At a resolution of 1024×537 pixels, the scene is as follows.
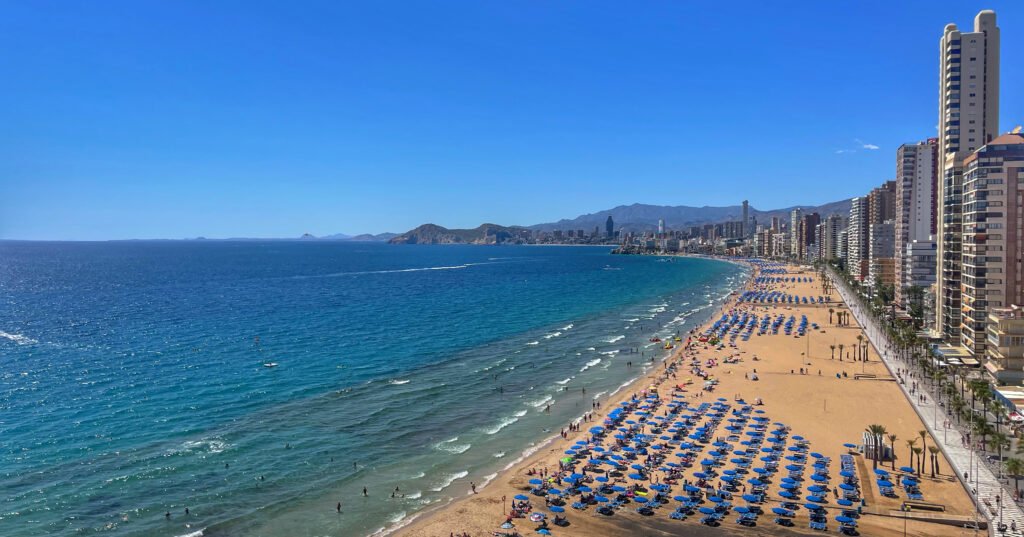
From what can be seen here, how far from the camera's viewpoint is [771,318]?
10281 centimetres

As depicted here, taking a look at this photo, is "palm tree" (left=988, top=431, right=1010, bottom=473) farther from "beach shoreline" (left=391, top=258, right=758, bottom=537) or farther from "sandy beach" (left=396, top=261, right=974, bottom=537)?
"beach shoreline" (left=391, top=258, right=758, bottom=537)

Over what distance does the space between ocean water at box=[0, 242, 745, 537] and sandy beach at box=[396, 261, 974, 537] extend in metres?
2.53

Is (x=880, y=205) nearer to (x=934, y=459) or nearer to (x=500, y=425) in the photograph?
(x=934, y=459)

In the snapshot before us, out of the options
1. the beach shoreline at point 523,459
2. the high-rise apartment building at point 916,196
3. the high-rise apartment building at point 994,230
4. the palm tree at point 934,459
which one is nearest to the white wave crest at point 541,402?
the beach shoreline at point 523,459

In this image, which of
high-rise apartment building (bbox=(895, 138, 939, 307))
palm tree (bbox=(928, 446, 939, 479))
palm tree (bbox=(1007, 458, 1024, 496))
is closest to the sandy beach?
palm tree (bbox=(928, 446, 939, 479))

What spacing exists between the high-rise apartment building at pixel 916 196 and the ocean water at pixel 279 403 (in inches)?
1392

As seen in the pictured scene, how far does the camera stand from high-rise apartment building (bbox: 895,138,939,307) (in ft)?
332

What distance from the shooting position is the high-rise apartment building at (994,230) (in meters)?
53.2

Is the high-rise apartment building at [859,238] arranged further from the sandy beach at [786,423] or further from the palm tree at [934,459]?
the palm tree at [934,459]

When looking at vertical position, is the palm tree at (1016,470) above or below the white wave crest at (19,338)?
below

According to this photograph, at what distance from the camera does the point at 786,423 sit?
155 ft

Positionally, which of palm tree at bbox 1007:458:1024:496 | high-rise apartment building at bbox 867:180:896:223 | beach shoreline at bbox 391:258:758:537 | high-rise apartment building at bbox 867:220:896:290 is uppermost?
high-rise apartment building at bbox 867:180:896:223

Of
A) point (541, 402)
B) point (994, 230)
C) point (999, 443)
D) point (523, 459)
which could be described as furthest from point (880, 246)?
point (523, 459)

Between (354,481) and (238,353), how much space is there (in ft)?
133
